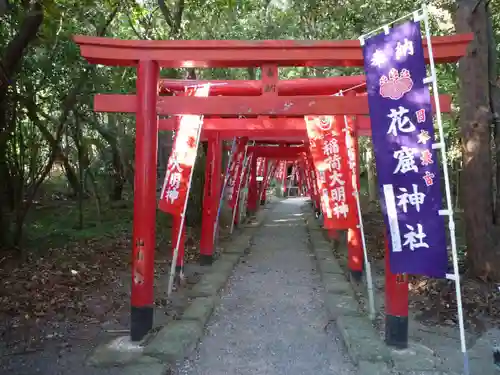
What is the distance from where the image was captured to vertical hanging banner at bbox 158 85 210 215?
21.7 feet

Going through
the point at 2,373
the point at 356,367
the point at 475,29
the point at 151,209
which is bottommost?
the point at 356,367

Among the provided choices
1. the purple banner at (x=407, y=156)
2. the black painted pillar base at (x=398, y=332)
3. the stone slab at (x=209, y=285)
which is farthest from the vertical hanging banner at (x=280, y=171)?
the purple banner at (x=407, y=156)

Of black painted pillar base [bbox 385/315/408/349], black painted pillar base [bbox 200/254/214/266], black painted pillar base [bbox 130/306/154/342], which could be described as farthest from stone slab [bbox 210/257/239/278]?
black painted pillar base [bbox 385/315/408/349]

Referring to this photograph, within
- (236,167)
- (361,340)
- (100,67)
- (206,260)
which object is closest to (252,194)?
(236,167)

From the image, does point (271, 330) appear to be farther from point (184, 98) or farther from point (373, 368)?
point (184, 98)

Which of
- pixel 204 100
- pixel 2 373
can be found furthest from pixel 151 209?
pixel 2 373

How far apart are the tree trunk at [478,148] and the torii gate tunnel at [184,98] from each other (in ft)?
6.96

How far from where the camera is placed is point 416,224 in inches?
158

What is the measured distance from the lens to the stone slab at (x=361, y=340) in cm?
430

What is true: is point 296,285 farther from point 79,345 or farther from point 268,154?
point 268,154

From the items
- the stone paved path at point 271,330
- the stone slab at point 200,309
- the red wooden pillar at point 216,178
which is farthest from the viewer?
the red wooden pillar at point 216,178

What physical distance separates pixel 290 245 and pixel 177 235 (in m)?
5.12

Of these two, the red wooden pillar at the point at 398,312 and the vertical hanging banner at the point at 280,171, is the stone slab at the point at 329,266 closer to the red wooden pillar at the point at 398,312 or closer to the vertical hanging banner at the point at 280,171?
the red wooden pillar at the point at 398,312

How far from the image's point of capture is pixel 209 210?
31.1 feet
